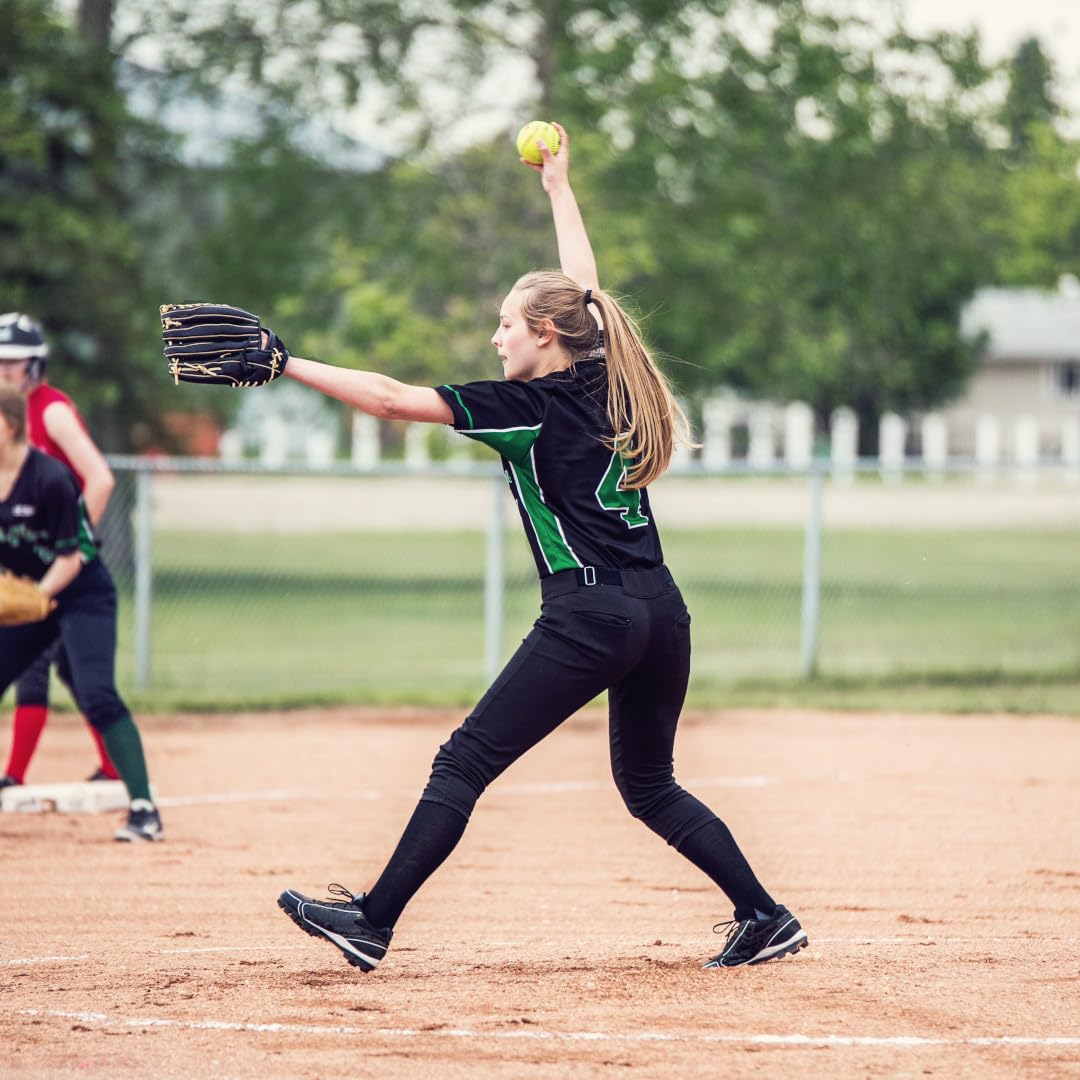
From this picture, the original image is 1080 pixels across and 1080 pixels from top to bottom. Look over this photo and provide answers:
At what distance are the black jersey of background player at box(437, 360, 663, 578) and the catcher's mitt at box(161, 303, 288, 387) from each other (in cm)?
53

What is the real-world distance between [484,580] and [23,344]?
15.6m

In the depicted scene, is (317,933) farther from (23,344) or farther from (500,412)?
(23,344)

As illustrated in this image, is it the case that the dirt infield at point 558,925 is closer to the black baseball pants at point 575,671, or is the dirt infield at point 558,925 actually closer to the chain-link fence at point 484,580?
the black baseball pants at point 575,671

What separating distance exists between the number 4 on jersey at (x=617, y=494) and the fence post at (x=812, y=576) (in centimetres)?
872

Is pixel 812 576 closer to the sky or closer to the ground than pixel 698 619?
closer to the sky

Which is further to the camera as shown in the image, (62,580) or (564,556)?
(62,580)

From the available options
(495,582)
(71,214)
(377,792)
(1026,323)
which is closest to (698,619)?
(495,582)

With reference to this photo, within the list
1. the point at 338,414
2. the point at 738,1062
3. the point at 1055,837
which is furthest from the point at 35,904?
the point at 338,414

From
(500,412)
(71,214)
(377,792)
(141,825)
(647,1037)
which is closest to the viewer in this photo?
(647,1037)

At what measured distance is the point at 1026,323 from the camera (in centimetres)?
6662

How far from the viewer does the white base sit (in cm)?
860

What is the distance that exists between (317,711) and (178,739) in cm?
179

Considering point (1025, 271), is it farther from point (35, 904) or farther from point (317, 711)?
point (35, 904)

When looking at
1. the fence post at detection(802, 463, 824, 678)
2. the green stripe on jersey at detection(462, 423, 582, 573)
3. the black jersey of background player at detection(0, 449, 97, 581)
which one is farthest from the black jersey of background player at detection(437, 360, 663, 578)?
the fence post at detection(802, 463, 824, 678)
